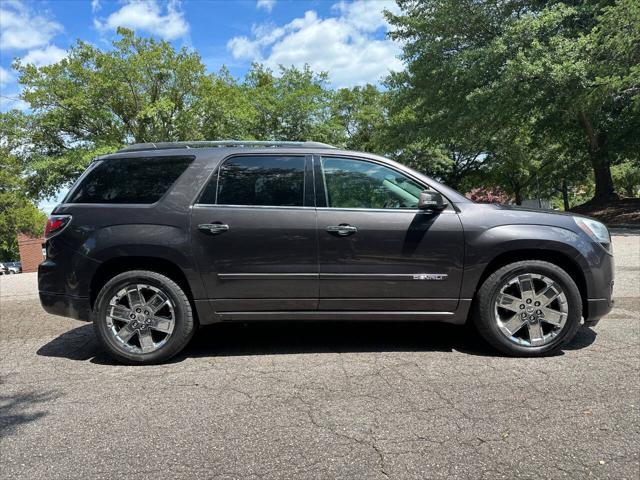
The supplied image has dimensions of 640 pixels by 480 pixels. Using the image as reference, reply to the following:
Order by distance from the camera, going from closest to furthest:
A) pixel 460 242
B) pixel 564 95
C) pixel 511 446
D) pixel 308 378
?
pixel 511 446 → pixel 308 378 → pixel 460 242 → pixel 564 95

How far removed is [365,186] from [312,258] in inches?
30.4

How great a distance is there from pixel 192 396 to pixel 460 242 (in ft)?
7.86

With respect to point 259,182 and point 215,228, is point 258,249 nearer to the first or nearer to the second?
point 215,228

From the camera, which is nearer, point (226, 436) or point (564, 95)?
point (226, 436)

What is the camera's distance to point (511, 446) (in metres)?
2.80

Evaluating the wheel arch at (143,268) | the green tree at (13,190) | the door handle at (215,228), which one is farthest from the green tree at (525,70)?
the green tree at (13,190)

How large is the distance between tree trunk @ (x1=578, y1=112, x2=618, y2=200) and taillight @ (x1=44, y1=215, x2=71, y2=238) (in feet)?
75.4

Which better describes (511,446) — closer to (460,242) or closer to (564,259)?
(460,242)

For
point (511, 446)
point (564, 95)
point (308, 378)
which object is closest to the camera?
point (511, 446)

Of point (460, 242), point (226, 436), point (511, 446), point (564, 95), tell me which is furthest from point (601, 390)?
point (564, 95)

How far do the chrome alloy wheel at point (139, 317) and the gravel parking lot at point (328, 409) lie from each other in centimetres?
23

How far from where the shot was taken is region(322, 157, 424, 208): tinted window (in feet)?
14.2

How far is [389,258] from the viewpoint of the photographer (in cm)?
422

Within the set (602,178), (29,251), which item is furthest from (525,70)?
(29,251)
